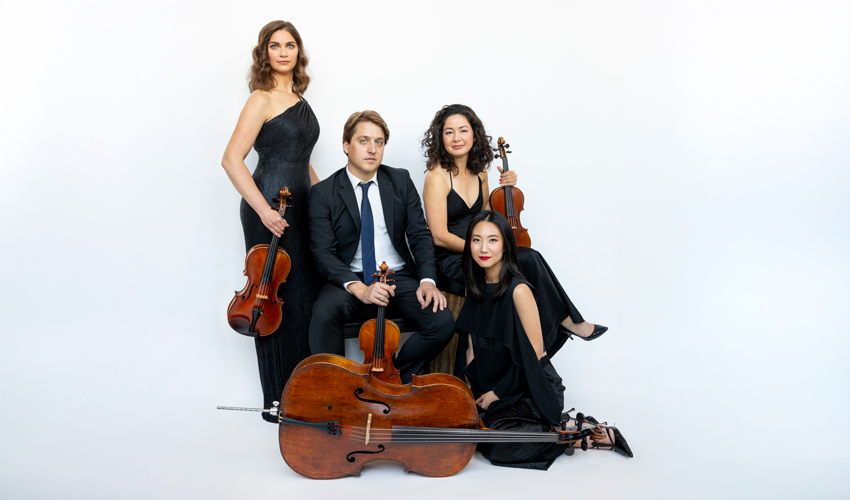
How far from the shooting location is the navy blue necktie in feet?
10.2

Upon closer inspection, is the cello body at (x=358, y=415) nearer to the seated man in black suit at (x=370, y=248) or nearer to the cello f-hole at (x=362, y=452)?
the cello f-hole at (x=362, y=452)

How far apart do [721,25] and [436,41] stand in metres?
2.02

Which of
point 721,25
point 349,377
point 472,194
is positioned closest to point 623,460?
point 349,377

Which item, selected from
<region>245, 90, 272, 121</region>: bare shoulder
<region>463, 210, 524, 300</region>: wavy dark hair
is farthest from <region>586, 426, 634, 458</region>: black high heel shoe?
<region>245, 90, 272, 121</region>: bare shoulder

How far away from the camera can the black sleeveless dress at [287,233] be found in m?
3.13

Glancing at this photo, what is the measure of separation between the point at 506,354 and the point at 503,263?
0.43 meters

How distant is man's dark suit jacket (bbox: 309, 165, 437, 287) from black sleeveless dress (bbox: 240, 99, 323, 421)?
0.41 ft

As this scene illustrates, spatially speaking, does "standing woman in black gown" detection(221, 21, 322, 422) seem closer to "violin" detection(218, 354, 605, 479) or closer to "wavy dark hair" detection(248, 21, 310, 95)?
"wavy dark hair" detection(248, 21, 310, 95)

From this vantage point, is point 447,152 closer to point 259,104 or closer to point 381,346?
point 259,104

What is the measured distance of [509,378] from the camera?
281cm

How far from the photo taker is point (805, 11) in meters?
4.30

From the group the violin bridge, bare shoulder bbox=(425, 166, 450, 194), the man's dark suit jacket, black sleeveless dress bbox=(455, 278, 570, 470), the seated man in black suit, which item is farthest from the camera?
bare shoulder bbox=(425, 166, 450, 194)

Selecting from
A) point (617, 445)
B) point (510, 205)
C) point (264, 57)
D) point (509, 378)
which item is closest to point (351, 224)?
point (510, 205)

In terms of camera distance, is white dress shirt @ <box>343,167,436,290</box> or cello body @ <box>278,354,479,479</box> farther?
white dress shirt @ <box>343,167,436,290</box>
